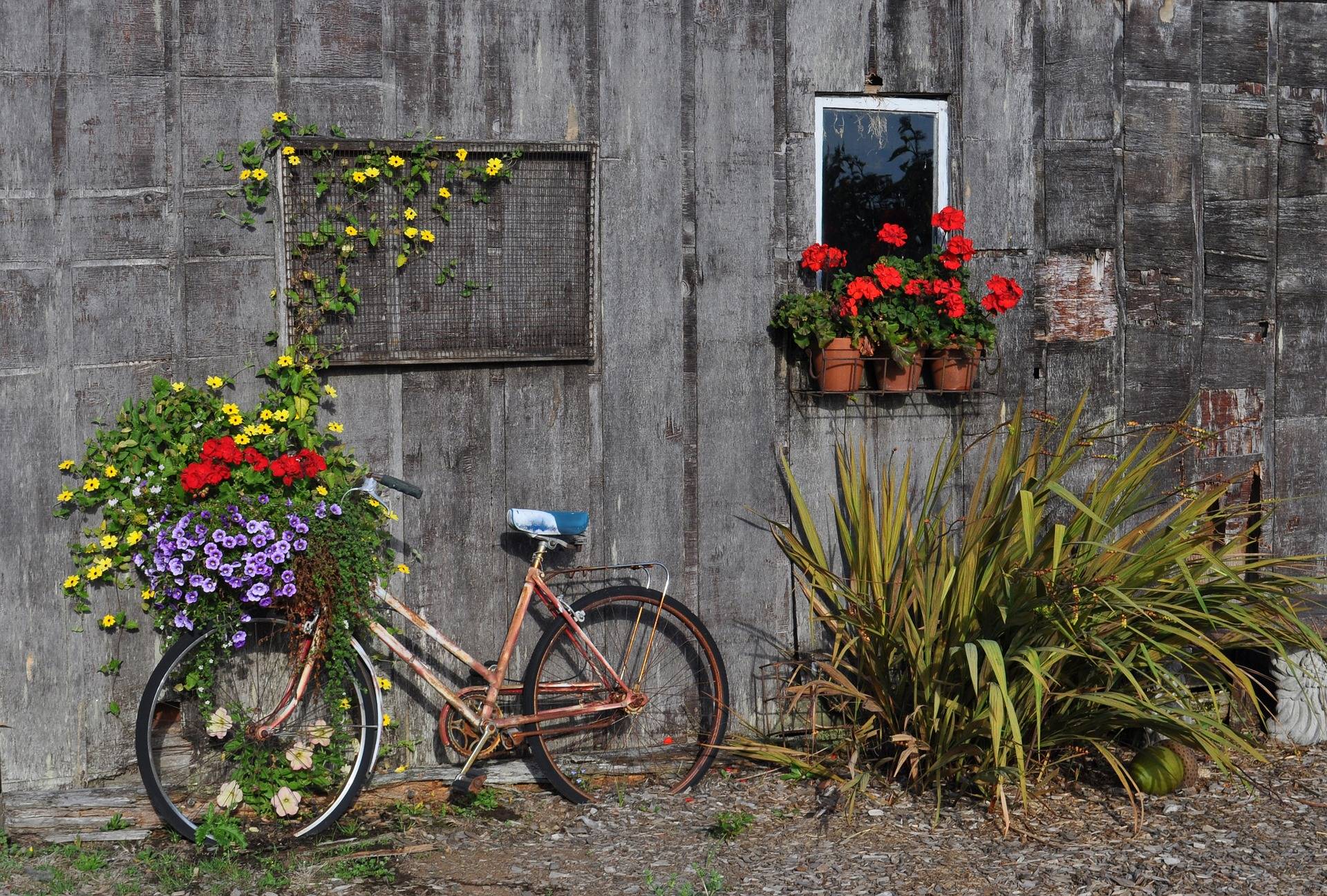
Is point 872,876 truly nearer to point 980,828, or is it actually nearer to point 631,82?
point 980,828

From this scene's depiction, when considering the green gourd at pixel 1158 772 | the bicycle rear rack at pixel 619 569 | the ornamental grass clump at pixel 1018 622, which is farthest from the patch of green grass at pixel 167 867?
the green gourd at pixel 1158 772

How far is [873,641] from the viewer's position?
443 centimetres

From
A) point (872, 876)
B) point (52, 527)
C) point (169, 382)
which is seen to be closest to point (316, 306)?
point (169, 382)

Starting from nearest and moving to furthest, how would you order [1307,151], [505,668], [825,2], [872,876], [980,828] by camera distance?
[872,876] < [980,828] < [505,668] < [825,2] < [1307,151]

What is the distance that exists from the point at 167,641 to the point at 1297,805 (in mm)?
3888

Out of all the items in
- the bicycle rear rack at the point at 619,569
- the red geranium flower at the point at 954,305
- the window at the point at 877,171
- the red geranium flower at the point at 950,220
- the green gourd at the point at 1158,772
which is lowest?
the green gourd at the point at 1158,772

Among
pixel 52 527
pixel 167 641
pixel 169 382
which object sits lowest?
pixel 167 641

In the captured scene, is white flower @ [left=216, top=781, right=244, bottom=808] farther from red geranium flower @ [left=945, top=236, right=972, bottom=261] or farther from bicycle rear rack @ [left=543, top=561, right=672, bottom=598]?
red geranium flower @ [left=945, top=236, right=972, bottom=261]

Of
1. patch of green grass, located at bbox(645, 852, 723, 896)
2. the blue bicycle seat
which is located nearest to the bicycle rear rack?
the blue bicycle seat

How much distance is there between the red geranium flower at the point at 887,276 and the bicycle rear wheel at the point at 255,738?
7.34ft

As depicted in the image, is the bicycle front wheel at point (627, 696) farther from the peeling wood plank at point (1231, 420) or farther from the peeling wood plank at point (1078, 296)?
the peeling wood plank at point (1231, 420)

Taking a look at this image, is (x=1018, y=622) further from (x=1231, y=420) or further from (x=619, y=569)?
(x=1231, y=420)

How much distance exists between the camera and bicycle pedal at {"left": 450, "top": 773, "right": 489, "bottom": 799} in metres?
4.23

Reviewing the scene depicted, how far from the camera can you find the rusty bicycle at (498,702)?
13.3 feet
